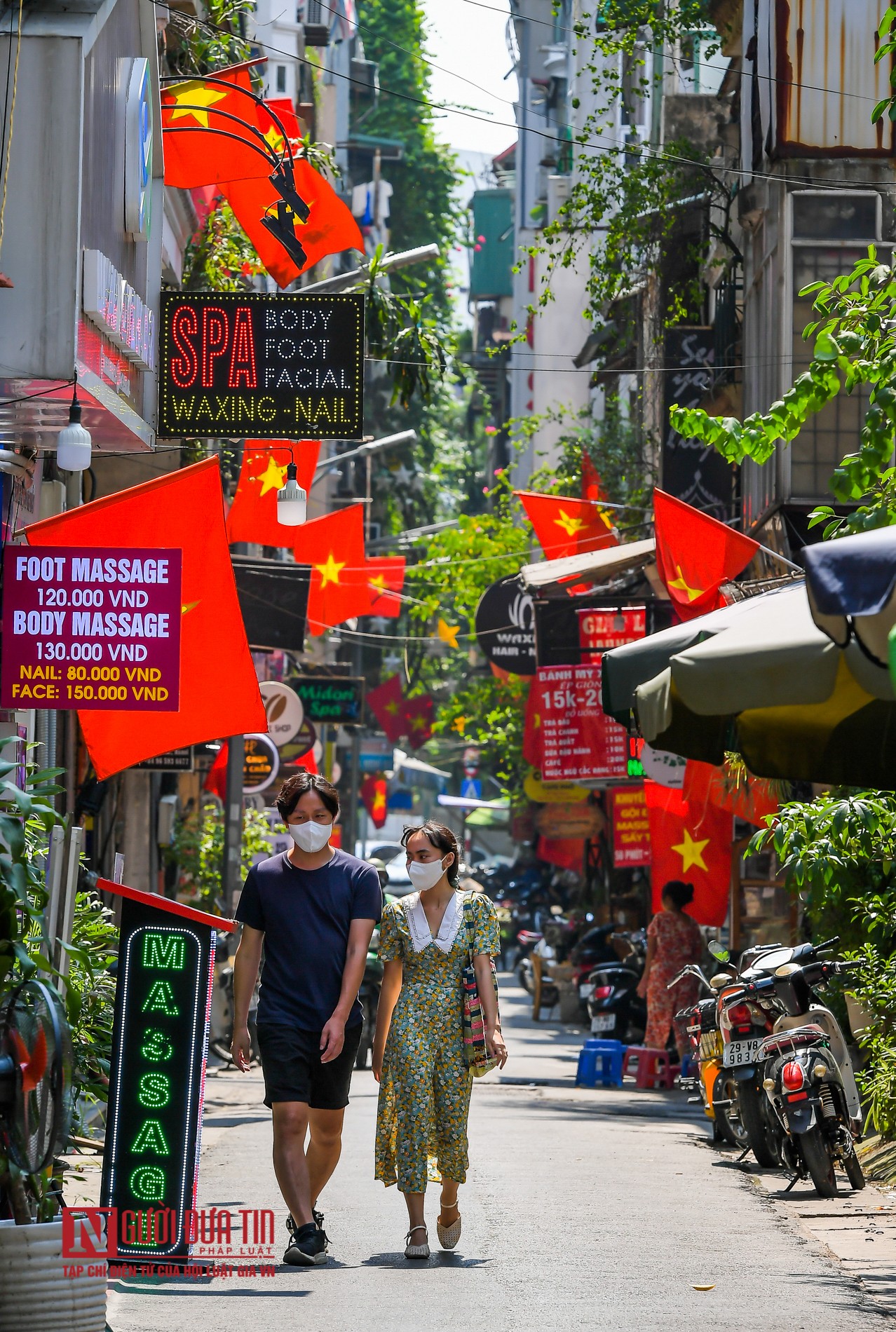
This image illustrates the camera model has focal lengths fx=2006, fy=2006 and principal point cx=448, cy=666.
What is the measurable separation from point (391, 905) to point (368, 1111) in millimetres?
7307

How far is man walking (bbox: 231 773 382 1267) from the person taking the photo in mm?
7980

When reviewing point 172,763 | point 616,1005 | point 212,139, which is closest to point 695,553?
point 212,139

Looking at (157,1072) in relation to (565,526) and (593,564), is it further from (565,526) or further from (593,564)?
(565,526)

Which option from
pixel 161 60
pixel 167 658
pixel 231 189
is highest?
pixel 161 60

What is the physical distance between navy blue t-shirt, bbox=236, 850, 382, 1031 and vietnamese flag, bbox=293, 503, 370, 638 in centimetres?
1252

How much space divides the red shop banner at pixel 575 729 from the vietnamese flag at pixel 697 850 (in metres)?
3.22

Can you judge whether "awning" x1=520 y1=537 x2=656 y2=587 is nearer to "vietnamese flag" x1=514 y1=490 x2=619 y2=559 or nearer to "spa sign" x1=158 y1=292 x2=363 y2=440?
"vietnamese flag" x1=514 y1=490 x2=619 y2=559

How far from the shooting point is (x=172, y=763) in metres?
18.9

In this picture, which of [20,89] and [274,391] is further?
[274,391]

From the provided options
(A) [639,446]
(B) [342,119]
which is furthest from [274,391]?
(B) [342,119]

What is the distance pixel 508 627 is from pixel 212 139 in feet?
39.5

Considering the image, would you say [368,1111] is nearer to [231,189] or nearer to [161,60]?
[231,189]

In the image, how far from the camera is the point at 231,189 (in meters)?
14.7

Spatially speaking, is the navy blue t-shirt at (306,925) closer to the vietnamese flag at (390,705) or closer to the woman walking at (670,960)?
the woman walking at (670,960)
